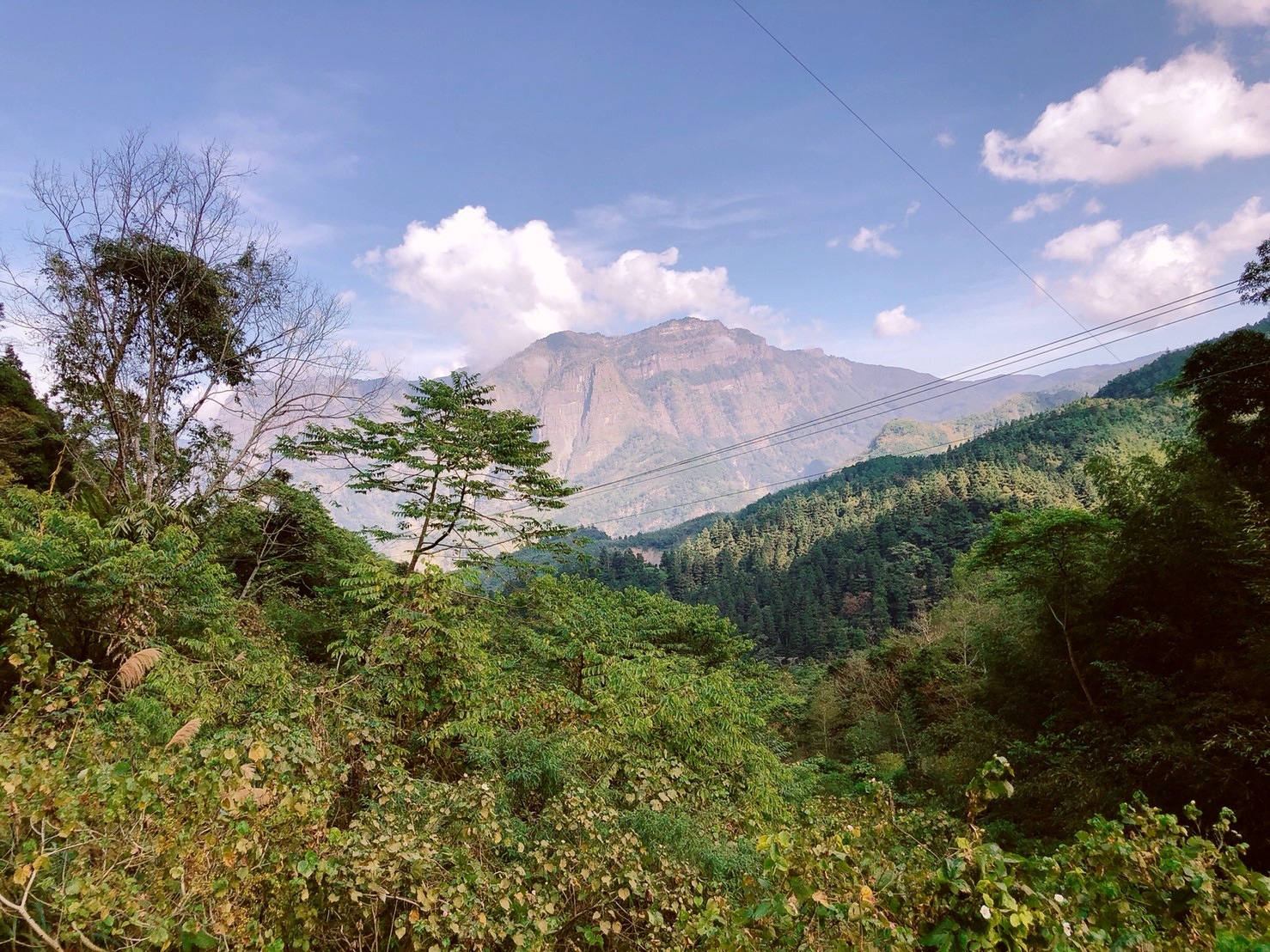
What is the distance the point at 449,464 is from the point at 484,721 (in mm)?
5443

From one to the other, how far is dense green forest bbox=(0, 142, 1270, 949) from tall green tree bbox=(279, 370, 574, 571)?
8cm

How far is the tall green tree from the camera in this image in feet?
37.2

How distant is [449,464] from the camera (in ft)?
37.6

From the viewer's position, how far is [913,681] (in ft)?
89.4

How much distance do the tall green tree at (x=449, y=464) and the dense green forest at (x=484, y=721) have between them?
8cm

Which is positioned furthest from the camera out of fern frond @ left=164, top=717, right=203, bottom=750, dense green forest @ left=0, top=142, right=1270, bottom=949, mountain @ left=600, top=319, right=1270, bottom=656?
mountain @ left=600, top=319, right=1270, bottom=656

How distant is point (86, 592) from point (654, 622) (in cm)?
1867

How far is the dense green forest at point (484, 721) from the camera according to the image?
259 centimetres

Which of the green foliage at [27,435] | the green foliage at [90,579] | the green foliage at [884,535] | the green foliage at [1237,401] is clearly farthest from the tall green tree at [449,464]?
the green foliage at [884,535]

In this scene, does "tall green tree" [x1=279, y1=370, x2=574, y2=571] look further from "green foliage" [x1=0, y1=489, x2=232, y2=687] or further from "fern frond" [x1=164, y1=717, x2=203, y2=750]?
"fern frond" [x1=164, y1=717, x2=203, y2=750]

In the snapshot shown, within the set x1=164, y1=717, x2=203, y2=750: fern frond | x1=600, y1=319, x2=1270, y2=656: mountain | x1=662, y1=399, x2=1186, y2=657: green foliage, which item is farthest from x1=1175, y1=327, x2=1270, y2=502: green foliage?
x1=600, y1=319, x2=1270, y2=656: mountain

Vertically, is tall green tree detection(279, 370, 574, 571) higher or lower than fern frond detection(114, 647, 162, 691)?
higher

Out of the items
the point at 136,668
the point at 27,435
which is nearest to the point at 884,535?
the point at 27,435

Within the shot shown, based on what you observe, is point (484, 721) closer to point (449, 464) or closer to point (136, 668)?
point (136, 668)
